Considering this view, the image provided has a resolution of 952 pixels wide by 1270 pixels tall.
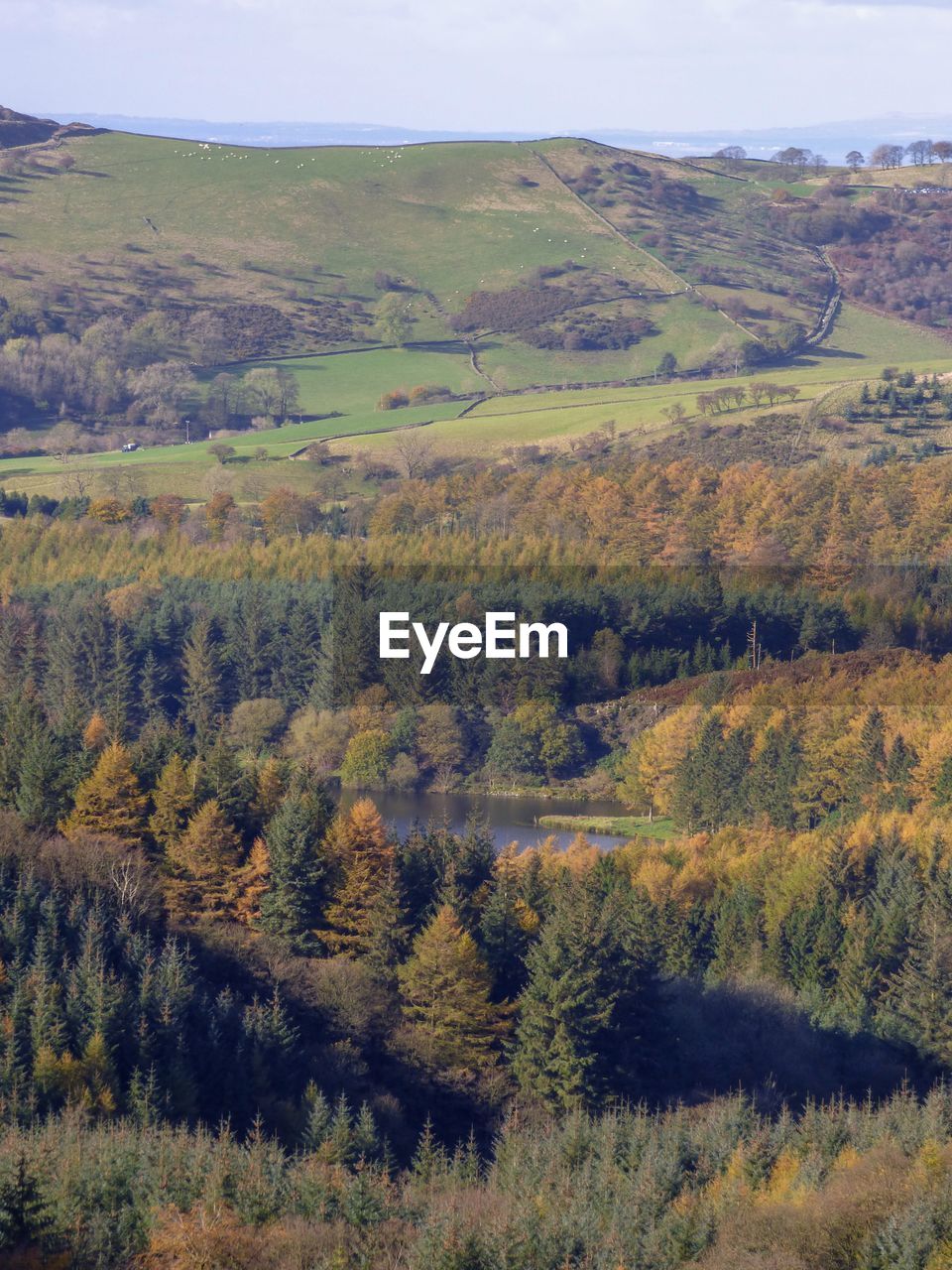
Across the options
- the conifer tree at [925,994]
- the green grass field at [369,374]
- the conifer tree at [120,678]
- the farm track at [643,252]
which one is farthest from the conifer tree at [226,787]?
the farm track at [643,252]

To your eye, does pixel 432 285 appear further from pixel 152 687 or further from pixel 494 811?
pixel 494 811

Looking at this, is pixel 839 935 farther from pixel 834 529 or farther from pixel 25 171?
pixel 25 171

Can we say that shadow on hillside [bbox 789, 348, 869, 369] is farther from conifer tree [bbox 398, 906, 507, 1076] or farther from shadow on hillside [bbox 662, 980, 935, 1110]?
conifer tree [bbox 398, 906, 507, 1076]

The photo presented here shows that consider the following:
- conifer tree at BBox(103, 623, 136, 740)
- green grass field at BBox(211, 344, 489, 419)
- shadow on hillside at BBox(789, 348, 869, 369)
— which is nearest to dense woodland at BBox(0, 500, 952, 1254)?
conifer tree at BBox(103, 623, 136, 740)

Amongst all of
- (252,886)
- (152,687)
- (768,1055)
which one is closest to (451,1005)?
(768,1055)

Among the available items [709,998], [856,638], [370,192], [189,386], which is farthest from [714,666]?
[370,192]

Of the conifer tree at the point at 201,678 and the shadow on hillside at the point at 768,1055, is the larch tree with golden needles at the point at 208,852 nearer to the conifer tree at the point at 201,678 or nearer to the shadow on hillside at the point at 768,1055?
the shadow on hillside at the point at 768,1055

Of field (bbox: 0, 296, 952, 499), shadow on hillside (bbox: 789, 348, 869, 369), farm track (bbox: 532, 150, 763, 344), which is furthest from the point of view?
farm track (bbox: 532, 150, 763, 344)
